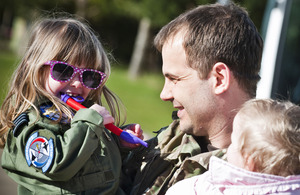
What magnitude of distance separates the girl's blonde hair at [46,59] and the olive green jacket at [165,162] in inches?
18.0

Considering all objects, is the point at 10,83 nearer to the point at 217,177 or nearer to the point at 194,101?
the point at 194,101

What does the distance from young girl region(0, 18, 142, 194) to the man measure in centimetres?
25

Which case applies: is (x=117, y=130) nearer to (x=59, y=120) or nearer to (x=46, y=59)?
(x=59, y=120)

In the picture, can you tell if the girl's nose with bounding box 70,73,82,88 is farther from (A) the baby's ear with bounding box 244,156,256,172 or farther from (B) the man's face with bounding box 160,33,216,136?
(A) the baby's ear with bounding box 244,156,256,172

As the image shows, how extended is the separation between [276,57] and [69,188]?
3103 mm

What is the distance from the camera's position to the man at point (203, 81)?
242 cm

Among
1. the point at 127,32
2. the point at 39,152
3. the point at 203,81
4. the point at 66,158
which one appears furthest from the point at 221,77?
the point at 127,32

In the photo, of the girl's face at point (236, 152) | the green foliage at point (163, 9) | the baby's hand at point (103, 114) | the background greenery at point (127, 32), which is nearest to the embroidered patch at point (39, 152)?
the baby's hand at point (103, 114)

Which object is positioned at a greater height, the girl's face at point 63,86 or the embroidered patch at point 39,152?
the girl's face at point 63,86

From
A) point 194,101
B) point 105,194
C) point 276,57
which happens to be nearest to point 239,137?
point 194,101

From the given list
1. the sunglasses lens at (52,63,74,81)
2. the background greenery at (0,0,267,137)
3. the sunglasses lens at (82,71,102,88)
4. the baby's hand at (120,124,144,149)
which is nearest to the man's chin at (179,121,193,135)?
the baby's hand at (120,124,144,149)

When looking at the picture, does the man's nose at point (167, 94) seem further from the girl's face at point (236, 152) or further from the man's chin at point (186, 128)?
the girl's face at point (236, 152)

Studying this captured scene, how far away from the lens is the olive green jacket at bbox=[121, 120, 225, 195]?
2334 mm

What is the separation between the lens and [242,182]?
194cm
